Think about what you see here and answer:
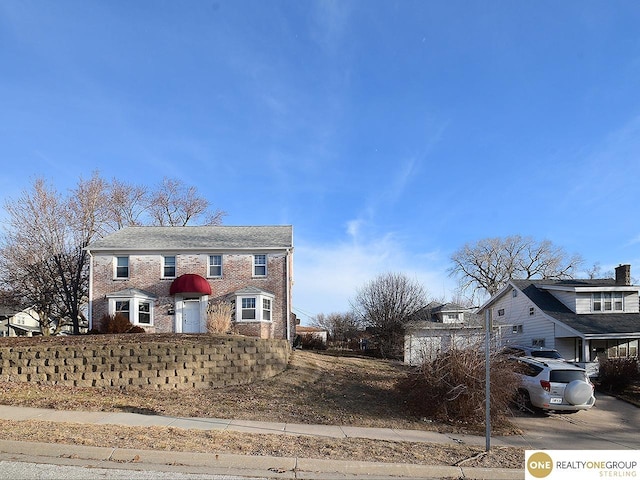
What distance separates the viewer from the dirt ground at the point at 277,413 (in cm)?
764

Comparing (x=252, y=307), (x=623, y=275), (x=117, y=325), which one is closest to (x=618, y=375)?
(x=623, y=275)

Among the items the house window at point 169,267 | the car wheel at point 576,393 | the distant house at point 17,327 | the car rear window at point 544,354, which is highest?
the house window at point 169,267

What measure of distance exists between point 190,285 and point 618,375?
61.2 feet

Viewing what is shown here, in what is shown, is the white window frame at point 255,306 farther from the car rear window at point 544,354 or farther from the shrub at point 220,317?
the car rear window at point 544,354

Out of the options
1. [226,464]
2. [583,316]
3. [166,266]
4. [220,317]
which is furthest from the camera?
[583,316]

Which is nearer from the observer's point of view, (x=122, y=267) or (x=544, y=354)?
(x=544, y=354)

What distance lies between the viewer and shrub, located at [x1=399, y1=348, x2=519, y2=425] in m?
11.7

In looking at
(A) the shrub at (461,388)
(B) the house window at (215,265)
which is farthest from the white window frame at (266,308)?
(A) the shrub at (461,388)

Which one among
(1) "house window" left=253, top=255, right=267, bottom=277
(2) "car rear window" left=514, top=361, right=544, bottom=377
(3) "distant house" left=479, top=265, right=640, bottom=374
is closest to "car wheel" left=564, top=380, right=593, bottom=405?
(2) "car rear window" left=514, top=361, right=544, bottom=377

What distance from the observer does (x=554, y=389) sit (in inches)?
518

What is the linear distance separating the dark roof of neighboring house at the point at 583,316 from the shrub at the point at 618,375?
4471 millimetres

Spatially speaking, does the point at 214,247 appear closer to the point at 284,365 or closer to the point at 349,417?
the point at 284,365

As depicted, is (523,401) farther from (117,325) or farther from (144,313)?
(144,313)

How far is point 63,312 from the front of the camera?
3262cm
